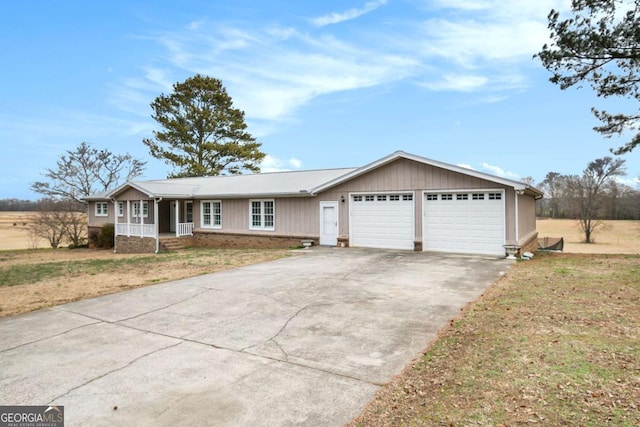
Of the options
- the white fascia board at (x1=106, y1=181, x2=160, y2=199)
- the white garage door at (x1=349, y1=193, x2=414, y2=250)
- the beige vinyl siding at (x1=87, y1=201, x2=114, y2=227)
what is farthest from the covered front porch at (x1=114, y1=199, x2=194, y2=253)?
the white garage door at (x1=349, y1=193, x2=414, y2=250)

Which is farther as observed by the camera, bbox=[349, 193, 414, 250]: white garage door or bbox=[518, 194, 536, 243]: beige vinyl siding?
bbox=[349, 193, 414, 250]: white garage door

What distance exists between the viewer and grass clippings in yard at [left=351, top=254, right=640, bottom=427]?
3.17m

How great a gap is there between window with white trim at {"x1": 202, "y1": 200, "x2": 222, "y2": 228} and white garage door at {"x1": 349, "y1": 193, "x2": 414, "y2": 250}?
869 centimetres

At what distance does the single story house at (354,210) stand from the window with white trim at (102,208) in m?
4.55

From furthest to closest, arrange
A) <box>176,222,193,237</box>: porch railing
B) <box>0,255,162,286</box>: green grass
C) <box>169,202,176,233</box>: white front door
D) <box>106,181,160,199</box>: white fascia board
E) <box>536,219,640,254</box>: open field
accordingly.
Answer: <box>536,219,640,254</box>: open field < <box>169,202,176,233</box>: white front door < <box>176,222,193,237</box>: porch railing < <box>106,181,160,199</box>: white fascia board < <box>0,255,162,286</box>: green grass

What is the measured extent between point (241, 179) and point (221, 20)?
10.6m

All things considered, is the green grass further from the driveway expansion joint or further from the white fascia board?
the driveway expansion joint

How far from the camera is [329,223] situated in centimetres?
1734

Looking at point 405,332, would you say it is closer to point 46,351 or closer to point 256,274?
point 46,351

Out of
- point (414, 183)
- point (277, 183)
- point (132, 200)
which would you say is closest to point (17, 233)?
point (132, 200)

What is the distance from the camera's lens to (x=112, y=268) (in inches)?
535

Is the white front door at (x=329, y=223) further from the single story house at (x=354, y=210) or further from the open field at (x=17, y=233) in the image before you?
the open field at (x=17, y=233)

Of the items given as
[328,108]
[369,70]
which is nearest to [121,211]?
[328,108]

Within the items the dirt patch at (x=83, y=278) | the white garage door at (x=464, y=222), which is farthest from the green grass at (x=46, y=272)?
the white garage door at (x=464, y=222)
